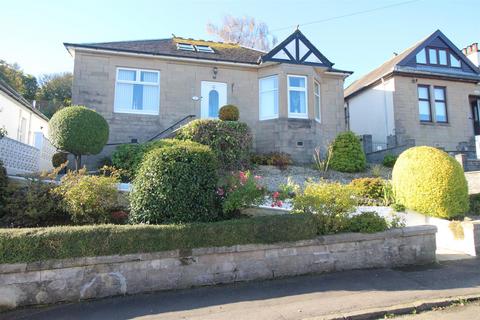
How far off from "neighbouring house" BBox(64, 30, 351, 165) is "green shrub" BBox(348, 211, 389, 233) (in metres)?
8.66

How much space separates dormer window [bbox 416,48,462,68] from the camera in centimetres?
2052

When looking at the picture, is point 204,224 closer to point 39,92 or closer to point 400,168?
point 400,168

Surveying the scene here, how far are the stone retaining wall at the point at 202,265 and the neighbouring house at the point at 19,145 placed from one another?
202 inches

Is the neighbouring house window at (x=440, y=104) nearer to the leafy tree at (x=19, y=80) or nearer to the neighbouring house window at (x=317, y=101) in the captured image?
the neighbouring house window at (x=317, y=101)

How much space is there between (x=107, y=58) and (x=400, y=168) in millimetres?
12376

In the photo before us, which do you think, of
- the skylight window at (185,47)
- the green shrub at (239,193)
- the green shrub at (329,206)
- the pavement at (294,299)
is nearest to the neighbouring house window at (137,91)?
the skylight window at (185,47)

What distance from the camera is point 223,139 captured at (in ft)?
41.9

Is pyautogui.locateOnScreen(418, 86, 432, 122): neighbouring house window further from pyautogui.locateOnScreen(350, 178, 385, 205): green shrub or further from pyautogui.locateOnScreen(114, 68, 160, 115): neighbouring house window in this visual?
pyautogui.locateOnScreen(114, 68, 160, 115): neighbouring house window

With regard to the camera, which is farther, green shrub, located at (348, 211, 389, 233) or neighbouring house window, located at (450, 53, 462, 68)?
neighbouring house window, located at (450, 53, 462, 68)

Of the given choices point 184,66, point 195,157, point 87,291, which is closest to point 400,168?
point 195,157

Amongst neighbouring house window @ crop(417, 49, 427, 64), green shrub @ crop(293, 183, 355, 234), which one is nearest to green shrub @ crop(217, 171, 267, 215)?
green shrub @ crop(293, 183, 355, 234)

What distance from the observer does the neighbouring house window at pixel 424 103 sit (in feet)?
66.0

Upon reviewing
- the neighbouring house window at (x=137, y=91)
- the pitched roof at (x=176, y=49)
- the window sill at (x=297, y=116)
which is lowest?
the window sill at (x=297, y=116)

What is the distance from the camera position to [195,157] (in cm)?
667
